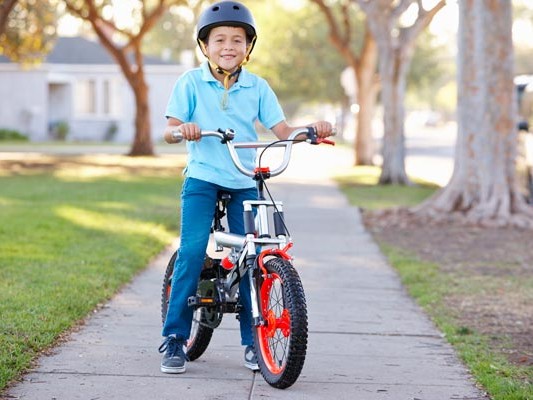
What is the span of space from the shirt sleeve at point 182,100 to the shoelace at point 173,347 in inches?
44.6

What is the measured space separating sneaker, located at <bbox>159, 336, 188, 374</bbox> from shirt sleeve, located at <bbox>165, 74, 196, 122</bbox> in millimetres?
1140

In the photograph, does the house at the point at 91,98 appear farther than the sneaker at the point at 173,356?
Yes

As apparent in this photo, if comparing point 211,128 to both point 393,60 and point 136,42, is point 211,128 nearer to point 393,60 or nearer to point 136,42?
point 393,60

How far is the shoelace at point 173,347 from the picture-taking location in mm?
5855

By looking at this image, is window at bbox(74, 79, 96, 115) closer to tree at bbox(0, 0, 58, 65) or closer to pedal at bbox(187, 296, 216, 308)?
tree at bbox(0, 0, 58, 65)

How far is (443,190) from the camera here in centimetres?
1488

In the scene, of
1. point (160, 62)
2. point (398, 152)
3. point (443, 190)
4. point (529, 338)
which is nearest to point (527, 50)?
point (160, 62)

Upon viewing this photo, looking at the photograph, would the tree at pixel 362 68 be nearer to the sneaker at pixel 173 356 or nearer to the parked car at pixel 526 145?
the parked car at pixel 526 145

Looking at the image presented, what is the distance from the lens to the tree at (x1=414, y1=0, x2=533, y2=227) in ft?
46.3

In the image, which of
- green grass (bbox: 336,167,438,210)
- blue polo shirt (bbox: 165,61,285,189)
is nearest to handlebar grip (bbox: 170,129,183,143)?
blue polo shirt (bbox: 165,61,285,189)

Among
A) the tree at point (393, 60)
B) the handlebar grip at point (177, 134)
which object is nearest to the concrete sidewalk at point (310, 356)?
the handlebar grip at point (177, 134)

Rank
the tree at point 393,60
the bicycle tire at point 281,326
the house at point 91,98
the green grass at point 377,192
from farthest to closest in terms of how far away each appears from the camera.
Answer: the house at point 91,98 → the tree at point 393,60 → the green grass at point 377,192 → the bicycle tire at point 281,326

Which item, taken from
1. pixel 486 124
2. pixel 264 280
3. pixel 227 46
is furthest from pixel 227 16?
pixel 486 124

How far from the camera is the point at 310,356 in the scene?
6.45 metres
